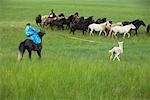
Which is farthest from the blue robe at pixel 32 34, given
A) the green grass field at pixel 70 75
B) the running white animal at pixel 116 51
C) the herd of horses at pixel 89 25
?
the running white animal at pixel 116 51

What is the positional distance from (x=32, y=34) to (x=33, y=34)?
0.9 inches

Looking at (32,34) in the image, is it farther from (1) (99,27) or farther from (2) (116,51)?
(1) (99,27)

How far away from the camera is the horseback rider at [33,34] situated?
5262mm

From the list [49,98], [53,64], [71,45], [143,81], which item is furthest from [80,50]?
[49,98]

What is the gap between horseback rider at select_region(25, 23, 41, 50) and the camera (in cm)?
526

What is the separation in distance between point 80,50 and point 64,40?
0.54 m

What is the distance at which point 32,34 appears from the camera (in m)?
5.28

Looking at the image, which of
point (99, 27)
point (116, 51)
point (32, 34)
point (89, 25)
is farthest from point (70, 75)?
point (89, 25)

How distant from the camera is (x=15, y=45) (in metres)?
6.38

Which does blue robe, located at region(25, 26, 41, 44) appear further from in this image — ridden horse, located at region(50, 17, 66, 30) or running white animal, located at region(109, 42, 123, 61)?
ridden horse, located at region(50, 17, 66, 30)

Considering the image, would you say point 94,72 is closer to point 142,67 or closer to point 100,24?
point 142,67

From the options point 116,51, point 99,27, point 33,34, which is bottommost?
point 99,27

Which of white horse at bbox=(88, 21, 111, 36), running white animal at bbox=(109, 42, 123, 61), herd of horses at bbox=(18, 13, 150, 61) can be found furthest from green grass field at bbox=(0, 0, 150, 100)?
white horse at bbox=(88, 21, 111, 36)

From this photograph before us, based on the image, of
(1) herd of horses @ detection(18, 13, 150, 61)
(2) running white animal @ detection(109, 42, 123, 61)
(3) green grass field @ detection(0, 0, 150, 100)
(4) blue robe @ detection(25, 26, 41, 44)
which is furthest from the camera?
(1) herd of horses @ detection(18, 13, 150, 61)
